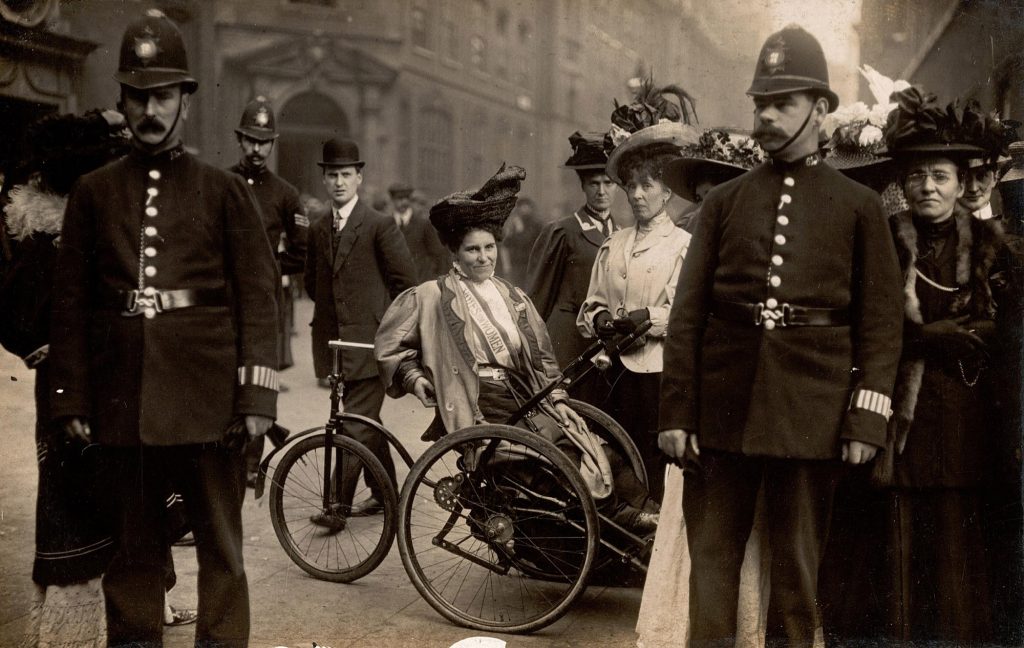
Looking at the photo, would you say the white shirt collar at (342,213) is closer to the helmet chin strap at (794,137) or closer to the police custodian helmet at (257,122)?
the police custodian helmet at (257,122)

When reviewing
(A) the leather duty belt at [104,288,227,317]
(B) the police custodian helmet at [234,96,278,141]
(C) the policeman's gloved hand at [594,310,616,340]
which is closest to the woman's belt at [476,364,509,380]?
(C) the policeman's gloved hand at [594,310,616,340]

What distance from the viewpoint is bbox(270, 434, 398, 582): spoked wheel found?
4.50 metres

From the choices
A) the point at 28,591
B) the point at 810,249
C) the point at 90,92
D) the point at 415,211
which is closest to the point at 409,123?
the point at 415,211

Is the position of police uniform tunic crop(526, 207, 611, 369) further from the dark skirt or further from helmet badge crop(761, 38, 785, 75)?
the dark skirt

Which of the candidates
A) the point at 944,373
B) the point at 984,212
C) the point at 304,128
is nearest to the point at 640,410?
the point at 944,373

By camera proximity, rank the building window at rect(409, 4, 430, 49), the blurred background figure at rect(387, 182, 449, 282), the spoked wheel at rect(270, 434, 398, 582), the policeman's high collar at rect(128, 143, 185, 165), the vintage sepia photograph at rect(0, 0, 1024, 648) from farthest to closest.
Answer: the blurred background figure at rect(387, 182, 449, 282)
the building window at rect(409, 4, 430, 49)
the spoked wheel at rect(270, 434, 398, 582)
the policeman's high collar at rect(128, 143, 185, 165)
the vintage sepia photograph at rect(0, 0, 1024, 648)

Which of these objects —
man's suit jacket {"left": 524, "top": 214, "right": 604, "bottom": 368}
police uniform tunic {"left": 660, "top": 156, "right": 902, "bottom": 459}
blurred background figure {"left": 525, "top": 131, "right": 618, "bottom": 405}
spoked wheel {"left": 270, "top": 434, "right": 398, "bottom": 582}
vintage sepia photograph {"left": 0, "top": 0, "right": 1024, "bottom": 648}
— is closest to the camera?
police uniform tunic {"left": 660, "top": 156, "right": 902, "bottom": 459}

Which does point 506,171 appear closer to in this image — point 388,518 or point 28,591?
point 388,518

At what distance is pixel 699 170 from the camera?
4.47 metres

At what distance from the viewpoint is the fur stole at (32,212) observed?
358cm

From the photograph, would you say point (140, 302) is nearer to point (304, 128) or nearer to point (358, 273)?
point (358, 273)

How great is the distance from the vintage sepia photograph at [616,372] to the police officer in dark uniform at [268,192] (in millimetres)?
1371

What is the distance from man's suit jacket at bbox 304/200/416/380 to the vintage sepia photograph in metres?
1.03

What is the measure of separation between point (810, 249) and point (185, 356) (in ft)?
7.00
